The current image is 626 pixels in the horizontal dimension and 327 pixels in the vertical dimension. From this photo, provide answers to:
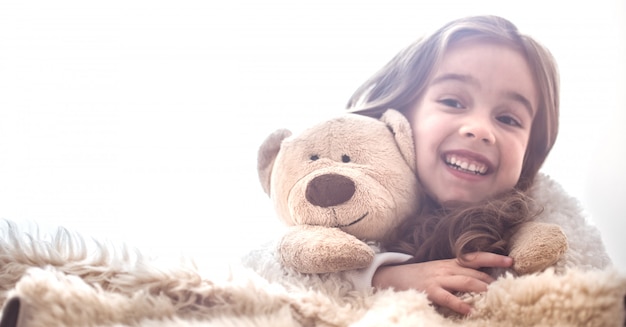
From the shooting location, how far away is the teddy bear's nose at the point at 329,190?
2.59 ft

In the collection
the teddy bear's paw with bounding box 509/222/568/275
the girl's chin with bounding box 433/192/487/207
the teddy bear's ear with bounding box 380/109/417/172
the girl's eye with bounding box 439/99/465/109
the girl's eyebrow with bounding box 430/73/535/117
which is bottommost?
the teddy bear's paw with bounding box 509/222/568/275

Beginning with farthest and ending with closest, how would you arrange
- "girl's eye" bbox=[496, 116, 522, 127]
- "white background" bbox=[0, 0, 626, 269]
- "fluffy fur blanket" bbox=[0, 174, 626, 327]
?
"white background" bbox=[0, 0, 626, 269], "girl's eye" bbox=[496, 116, 522, 127], "fluffy fur blanket" bbox=[0, 174, 626, 327]

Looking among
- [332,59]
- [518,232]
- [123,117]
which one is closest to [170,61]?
[123,117]

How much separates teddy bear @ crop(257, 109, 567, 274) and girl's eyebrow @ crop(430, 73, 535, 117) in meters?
0.09

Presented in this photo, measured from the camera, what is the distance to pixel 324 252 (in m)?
0.72

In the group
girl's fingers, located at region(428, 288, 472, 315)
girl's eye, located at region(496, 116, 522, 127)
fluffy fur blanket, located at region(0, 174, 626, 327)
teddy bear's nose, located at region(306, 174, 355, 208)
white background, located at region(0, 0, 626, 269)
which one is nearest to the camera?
fluffy fur blanket, located at region(0, 174, 626, 327)

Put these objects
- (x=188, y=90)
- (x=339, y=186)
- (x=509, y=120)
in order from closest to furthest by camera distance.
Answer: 1. (x=339, y=186)
2. (x=509, y=120)
3. (x=188, y=90)

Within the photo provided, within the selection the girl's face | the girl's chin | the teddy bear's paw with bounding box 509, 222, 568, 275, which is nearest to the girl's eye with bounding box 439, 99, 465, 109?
the girl's face

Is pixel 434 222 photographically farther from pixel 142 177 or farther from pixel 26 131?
pixel 26 131

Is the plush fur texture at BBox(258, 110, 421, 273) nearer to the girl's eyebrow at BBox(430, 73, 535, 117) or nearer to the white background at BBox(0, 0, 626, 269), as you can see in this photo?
the girl's eyebrow at BBox(430, 73, 535, 117)

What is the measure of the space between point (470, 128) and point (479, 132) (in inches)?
0.6

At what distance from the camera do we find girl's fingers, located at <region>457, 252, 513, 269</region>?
28.2 inches

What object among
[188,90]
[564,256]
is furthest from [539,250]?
[188,90]

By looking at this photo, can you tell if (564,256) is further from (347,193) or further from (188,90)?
(188,90)
